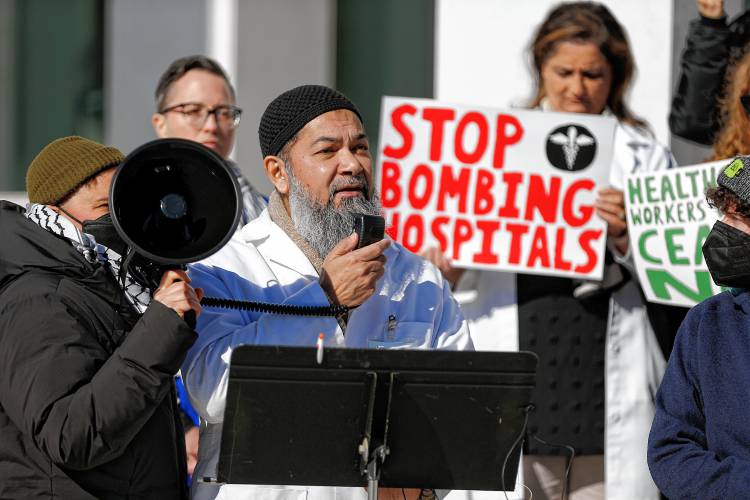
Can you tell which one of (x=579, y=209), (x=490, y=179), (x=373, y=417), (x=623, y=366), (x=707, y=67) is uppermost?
(x=707, y=67)

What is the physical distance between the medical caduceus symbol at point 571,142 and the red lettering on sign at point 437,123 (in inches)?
17.1

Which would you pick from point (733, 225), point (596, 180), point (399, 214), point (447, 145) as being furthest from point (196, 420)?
point (733, 225)

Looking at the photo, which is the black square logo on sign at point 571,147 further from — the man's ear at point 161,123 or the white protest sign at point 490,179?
the man's ear at point 161,123

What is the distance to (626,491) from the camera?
17.5ft

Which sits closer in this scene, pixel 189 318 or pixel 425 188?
pixel 189 318

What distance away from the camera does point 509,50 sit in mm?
7211

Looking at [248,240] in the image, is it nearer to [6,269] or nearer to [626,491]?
[6,269]

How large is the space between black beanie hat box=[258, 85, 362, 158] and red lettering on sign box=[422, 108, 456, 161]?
1.46 m

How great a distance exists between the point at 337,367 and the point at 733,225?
4.06 feet

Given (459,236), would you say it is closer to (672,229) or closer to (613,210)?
(613,210)

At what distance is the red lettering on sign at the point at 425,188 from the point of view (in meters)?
5.37

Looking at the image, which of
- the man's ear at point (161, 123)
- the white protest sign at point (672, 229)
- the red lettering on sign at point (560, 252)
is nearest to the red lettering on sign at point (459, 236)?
the red lettering on sign at point (560, 252)

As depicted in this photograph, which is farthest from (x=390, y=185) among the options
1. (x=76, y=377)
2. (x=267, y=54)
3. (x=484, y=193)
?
(x=267, y=54)

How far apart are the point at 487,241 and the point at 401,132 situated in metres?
0.56
